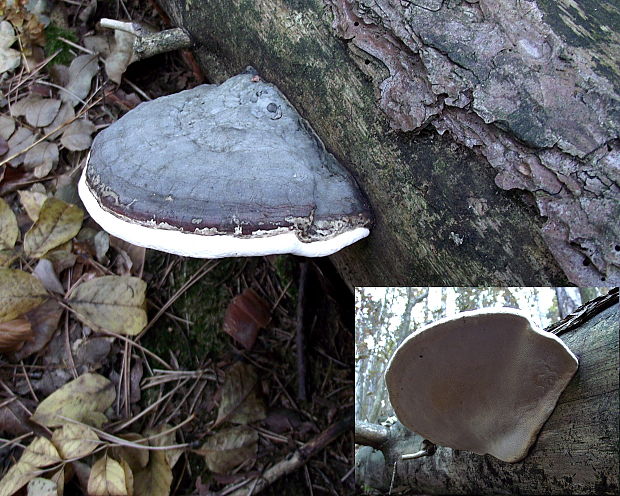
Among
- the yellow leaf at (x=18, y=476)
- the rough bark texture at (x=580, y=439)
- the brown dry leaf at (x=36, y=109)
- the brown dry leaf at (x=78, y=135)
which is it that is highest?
the rough bark texture at (x=580, y=439)

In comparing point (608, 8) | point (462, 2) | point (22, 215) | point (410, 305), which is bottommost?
point (22, 215)

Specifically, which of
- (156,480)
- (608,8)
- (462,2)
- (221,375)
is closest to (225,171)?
(462,2)

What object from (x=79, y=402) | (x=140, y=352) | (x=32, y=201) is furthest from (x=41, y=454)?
(x=32, y=201)

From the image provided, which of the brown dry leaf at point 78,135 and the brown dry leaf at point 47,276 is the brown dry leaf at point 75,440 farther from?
the brown dry leaf at point 78,135

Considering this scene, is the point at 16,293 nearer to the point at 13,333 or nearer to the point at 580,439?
the point at 13,333

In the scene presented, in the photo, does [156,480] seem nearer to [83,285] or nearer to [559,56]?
[83,285]

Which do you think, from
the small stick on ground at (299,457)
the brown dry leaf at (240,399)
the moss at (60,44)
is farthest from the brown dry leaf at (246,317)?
the moss at (60,44)
